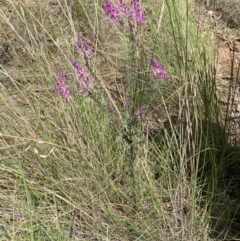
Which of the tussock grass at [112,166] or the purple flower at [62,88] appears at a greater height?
the purple flower at [62,88]

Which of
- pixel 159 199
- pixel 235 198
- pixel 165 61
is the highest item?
pixel 165 61

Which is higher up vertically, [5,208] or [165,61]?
[165,61]

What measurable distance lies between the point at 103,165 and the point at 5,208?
339 millimetres

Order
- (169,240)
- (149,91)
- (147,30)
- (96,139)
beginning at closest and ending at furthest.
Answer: (169,240) → (96,139) → (149,91) → (147,30)

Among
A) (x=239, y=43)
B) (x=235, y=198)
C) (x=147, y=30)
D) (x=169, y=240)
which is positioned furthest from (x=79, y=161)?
(x=239, y=43)

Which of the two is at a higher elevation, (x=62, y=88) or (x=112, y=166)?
(x=62, y=88)

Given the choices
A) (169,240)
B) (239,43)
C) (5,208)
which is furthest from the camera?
(239,43)

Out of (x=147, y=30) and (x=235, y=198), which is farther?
(x=147, y=30)

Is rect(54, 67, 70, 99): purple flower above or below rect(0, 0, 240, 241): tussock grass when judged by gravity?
above

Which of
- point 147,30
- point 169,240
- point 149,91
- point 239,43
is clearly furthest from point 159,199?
point 239,43

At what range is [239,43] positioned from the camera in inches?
109

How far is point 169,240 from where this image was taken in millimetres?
1411

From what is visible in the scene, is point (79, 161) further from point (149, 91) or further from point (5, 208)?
point (149, 91)

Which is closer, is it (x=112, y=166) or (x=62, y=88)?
(x=62, y=88)
